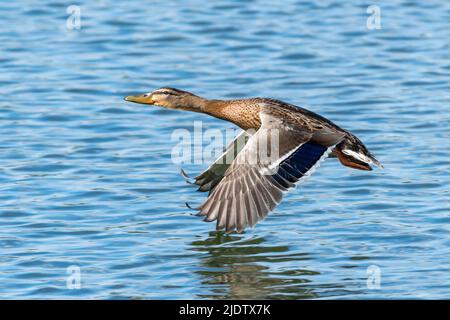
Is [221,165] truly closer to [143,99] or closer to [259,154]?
[143,99]

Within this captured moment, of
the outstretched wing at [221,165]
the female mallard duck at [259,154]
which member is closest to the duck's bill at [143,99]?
the female mallard duck at [259,154]

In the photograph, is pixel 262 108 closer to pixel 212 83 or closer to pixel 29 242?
pixel 29 242

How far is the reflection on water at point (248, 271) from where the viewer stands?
9086mm

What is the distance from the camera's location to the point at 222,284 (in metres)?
9.31

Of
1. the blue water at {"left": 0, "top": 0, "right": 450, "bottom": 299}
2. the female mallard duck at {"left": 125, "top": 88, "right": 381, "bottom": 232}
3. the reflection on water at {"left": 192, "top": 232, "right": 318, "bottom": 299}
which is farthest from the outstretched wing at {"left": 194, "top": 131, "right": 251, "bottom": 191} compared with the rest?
the reflection on water at {"left": 192, "top": 232, "right": 318, "bottom": 299}

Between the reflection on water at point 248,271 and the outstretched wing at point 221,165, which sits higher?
the outstretched wing at point 221,165

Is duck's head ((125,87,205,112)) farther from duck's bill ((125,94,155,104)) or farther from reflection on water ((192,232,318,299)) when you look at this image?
reflection on water ((192,232,318,299))

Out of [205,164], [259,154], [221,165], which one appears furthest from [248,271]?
[205,164]

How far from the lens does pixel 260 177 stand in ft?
31.1

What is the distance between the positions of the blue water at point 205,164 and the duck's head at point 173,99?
37.7 inches

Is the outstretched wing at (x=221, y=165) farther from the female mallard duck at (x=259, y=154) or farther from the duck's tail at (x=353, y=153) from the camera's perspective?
the duck's tail at (x=353, y=153)

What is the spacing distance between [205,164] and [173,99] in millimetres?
1583

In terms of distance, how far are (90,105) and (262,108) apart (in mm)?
4628

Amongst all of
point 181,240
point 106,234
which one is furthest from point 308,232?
point 106,234
